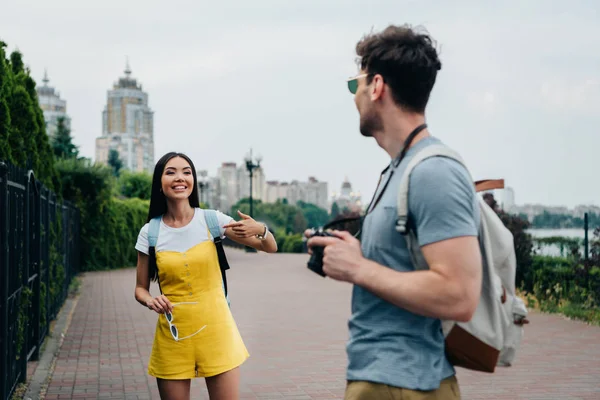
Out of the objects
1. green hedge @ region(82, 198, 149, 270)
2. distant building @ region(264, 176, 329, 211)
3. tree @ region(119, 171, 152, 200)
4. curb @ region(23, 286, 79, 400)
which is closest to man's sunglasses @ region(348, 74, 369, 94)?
curb @ region(23, 286, 79, 400)

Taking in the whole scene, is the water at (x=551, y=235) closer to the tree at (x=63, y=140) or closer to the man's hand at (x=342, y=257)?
the man's hand at (x=342, y=257)

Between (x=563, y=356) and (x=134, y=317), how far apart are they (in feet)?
22.8

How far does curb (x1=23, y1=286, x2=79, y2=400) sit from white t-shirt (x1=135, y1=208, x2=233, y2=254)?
3.25 metres

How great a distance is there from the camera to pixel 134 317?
42.3 feet

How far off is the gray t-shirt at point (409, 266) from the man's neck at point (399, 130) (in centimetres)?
4

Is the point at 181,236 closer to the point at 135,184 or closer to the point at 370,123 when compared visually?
the point at 370,123

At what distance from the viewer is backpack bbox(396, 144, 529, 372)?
2072mm

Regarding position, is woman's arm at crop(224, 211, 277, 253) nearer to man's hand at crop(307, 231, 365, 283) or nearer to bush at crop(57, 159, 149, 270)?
man's hand at crop(307, 231, 365, 283)

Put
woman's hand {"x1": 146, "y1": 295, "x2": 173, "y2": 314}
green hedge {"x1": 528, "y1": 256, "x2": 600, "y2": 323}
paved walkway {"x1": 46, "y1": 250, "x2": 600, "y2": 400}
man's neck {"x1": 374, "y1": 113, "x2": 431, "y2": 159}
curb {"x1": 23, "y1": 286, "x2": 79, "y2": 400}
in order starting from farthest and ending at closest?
green hedge {"x1": 528, "y1": 256, "x2": 600, "y2": 323}, paved walkway {"x1": 46, "y1": 250, "x2": 600, "y2": 400}, curb {"x1": 23, "y1": 286, "x2": 79, "y2": 400}, woman's hand {"x1": 146, "y1": 295, "x2": 173, "y2": 314}, man's neck {"x1": 374, "y1": 113, "x2": 431, "y2": 159}

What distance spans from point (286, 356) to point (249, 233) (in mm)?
5252

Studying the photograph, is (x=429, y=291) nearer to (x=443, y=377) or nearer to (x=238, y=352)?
(x=443, y=377)

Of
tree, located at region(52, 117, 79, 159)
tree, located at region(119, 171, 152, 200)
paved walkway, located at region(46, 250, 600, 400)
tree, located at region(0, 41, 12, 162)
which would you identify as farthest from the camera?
tree, located at region(52, 117, 79, 159)

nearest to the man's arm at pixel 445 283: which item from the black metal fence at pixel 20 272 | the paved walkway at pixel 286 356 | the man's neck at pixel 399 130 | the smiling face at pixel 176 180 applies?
the man's neck at pixel 399 130

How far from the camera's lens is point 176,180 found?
4.08m
